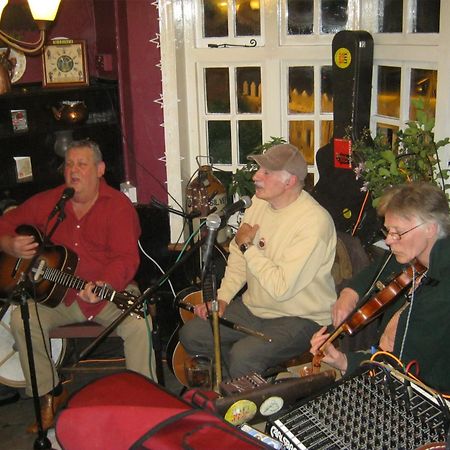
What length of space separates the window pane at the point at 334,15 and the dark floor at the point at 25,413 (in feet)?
7.16

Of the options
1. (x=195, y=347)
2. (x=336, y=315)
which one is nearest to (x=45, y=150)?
(x=195, y=347)

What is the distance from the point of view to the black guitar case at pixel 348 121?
3.35 metres

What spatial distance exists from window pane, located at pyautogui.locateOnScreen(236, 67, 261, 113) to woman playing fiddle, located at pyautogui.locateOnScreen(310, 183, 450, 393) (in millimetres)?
1896

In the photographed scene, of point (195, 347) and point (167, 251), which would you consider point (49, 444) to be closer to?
point (195, 347)

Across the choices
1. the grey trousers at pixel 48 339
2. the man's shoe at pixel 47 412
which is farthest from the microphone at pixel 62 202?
the man's shoe at pixel 47 412

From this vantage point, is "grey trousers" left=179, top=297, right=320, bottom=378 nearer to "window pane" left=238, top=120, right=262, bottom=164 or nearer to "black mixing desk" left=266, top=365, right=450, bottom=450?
"black mixing desk" left=266, top=365, right=450, bottom=450

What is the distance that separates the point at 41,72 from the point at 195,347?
214cm

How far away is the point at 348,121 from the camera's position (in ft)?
11.3

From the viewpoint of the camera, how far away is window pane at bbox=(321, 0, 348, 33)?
3678 mm

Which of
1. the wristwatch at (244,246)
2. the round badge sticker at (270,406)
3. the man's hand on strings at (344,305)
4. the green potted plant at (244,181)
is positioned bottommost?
the man's hand on strings at (344,305)

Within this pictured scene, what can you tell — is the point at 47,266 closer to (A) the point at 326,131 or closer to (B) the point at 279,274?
(B) the point at 279,274

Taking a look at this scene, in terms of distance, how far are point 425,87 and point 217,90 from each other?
1.39 metres

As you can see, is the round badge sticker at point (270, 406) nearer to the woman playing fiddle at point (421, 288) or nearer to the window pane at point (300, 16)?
the woman playing fiddle at point (421, 288)

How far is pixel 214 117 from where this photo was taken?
13.7ft
